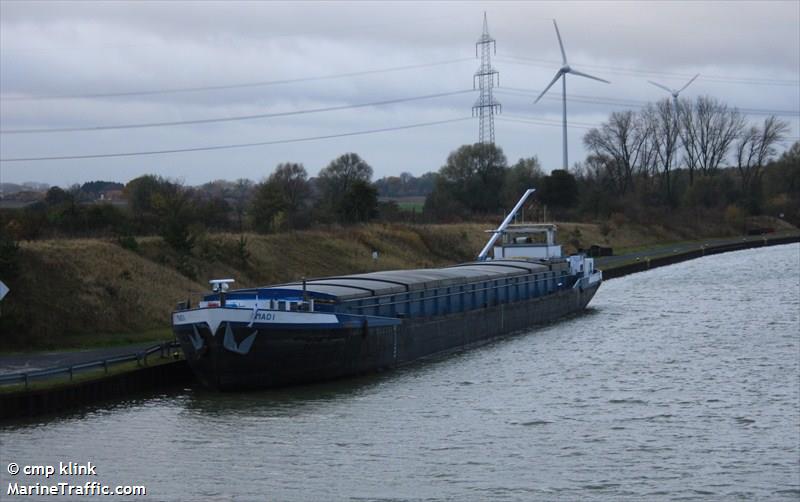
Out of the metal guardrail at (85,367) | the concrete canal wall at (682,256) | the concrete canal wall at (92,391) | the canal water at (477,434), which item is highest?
the concrete canal wall at (682,256)

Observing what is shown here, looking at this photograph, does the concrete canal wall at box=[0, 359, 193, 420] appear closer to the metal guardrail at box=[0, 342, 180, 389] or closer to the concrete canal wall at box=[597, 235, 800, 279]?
the metal guardrail at box=[0, 342, 180, 389]

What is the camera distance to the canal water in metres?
16.3

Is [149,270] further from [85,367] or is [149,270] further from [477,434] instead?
[477,434]

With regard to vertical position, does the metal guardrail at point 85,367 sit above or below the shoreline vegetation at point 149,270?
below

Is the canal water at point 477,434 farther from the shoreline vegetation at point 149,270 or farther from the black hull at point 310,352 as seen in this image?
the shoreline vegetation at point 149,270

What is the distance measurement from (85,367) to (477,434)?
817 cm

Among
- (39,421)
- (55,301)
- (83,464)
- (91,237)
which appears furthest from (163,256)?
(83,464)

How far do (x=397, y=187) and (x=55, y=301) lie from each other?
152098mm

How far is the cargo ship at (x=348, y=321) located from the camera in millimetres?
22703

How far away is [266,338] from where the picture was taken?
22766 mm

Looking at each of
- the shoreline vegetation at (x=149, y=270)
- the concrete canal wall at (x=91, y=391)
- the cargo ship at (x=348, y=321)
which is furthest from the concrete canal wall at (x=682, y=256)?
the concrete canal wall at (x=91, y=391)

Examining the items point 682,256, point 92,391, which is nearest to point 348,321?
point 92,391

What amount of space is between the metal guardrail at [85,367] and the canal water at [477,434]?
0.95 m

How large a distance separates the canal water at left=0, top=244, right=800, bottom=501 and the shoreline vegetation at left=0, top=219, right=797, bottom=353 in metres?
5.93
